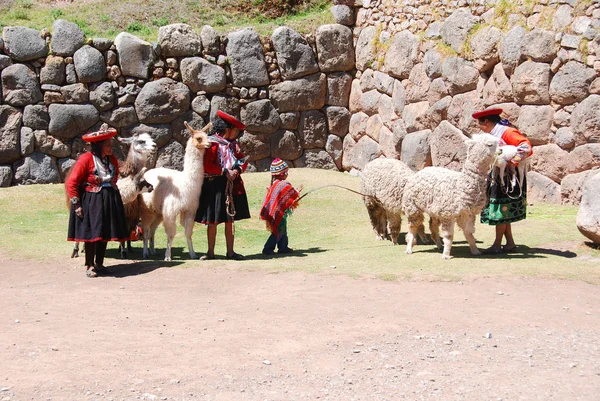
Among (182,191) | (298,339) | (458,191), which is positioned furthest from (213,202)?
(298,339)

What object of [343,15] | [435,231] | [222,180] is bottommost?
[435,231]

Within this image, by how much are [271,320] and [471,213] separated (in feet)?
8.53

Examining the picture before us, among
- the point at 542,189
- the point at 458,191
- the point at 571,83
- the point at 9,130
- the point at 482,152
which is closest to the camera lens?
the point at 482,152

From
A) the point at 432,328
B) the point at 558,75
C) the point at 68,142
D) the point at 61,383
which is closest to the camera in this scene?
the point at 61,383

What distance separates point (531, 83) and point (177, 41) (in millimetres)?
5979

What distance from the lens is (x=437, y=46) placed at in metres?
11.8

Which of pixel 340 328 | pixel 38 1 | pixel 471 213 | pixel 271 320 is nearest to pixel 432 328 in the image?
pixel 340 328

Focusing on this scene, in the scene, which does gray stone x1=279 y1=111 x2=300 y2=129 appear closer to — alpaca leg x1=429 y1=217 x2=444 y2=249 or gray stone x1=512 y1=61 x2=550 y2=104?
gray stone x1=512 y1=61 x2=550 y2=104

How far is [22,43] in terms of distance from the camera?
1234cm

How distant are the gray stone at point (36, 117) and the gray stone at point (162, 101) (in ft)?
4.87

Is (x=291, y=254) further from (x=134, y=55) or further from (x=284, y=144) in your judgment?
(x=134, y=55)

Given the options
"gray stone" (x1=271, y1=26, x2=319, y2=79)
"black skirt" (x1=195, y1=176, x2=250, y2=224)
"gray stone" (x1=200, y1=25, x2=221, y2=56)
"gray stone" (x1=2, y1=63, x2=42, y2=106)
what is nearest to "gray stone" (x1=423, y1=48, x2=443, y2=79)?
"gray stone" (x1=271, y1=26, x2=319, y2=79)

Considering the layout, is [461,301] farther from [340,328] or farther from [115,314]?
[115,314]

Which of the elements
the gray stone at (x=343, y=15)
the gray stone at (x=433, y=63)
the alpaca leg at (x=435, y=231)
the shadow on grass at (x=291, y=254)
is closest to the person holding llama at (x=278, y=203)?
the shadow on grass at (x=291, y=254)
